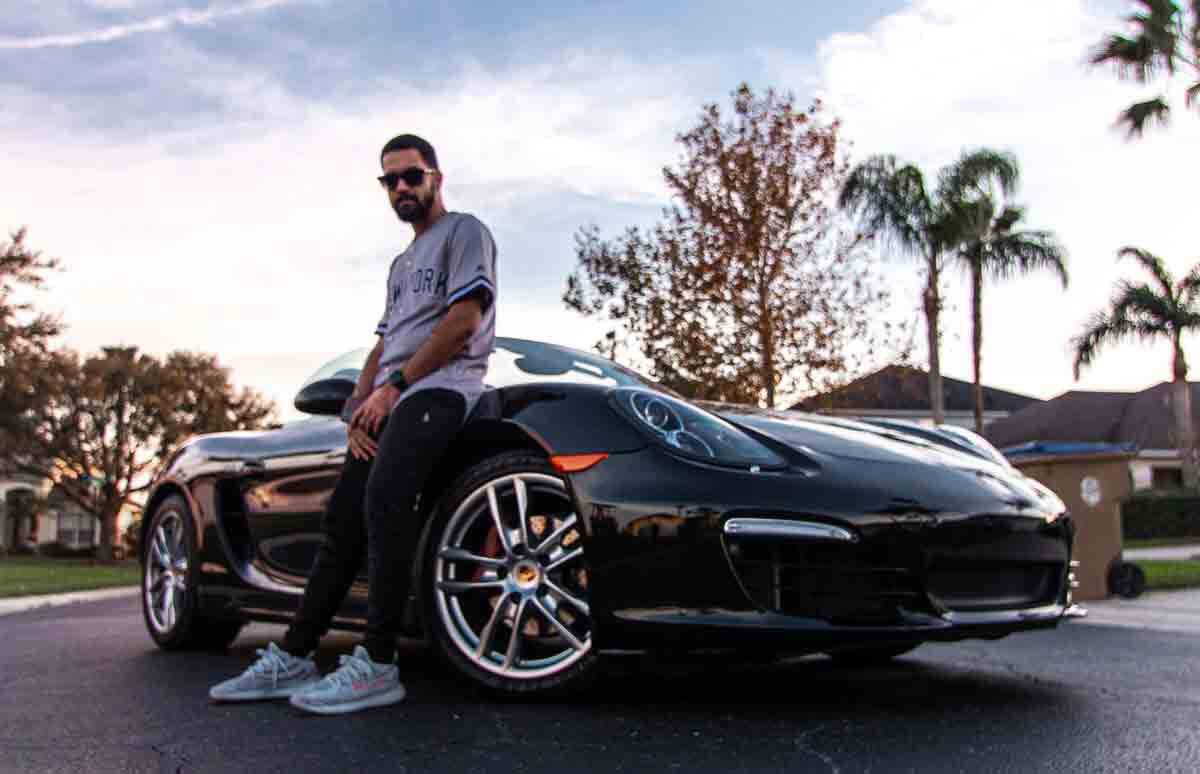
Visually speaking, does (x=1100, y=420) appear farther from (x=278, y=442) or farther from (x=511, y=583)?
(x=511, y=583)

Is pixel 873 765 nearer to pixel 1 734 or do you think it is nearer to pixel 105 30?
pixel 1 734

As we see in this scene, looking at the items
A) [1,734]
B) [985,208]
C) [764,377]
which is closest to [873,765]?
[1,734]

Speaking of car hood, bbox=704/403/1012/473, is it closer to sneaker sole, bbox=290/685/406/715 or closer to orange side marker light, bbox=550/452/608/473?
orange side marker light, bbox=550/452/608/473

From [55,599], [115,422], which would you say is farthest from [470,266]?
[115,422]

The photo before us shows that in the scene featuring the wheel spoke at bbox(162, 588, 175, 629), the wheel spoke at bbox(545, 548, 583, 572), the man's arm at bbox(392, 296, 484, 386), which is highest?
the man's arm at bbox(392, 296, 484, 386)

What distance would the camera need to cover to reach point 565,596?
354 cm

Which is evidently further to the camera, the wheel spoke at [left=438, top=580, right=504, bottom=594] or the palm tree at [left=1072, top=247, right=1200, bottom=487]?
the palm tree at [left=1072, top=247, right=1200, bottom=487]

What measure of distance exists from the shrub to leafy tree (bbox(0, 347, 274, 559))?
89.8ft

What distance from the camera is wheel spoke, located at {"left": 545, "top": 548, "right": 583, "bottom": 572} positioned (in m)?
3.56

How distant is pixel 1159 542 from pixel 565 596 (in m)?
27.8

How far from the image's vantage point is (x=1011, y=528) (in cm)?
361

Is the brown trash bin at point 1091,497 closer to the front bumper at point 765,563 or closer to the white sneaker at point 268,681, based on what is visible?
the front bumper at point 765,563

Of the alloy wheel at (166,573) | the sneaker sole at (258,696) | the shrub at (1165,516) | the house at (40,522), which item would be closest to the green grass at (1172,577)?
the alloy wheel at (166,573)

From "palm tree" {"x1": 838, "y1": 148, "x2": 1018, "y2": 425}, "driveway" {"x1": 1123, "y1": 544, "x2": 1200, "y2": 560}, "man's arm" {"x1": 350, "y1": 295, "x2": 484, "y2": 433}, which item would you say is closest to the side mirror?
"man's arm" {"x1": 350, "y1": 295, "x2": 484, "y2": 433}
